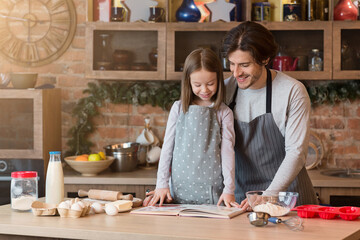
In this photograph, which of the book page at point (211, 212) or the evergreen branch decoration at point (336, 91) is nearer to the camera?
the book page at point (211, 212)

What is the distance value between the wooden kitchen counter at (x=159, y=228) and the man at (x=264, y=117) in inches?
13.3

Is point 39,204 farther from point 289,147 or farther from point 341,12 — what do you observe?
point 341,12

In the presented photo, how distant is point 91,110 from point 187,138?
1.86 meters

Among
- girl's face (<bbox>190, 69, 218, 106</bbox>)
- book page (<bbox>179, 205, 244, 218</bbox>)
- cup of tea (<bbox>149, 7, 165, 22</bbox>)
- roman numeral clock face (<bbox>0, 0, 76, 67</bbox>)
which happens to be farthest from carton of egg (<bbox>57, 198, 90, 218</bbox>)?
roman numeral clock face (<bbox>0, 0, 76, 67</bbox>)

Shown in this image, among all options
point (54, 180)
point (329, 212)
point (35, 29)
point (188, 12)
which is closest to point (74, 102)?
point (35, 29)

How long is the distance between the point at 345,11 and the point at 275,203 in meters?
2.22

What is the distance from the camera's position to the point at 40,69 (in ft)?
14.2

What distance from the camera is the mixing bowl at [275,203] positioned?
2.08 m

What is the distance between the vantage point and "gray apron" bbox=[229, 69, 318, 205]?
2.60 meters

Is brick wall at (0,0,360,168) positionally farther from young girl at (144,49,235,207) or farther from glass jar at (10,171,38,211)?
glass jar at (10,171,38,211)

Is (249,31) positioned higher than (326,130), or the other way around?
(249,31)

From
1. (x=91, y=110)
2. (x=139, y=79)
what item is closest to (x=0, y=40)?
(x=91, y=110)

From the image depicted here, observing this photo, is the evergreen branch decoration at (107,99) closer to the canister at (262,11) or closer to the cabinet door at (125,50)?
the cabinet door at (125,50)

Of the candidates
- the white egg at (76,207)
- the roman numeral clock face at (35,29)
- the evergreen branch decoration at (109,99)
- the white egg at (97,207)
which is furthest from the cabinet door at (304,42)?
the white egg at (76,207)
